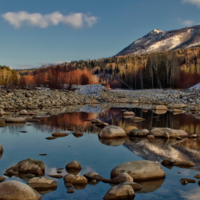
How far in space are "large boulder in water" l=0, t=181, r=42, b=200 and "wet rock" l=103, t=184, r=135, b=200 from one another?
1.10 meters

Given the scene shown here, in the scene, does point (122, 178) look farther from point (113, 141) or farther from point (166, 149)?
point (113, 141)

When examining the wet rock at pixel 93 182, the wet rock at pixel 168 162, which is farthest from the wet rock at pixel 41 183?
the wet rock at pixel 168 162

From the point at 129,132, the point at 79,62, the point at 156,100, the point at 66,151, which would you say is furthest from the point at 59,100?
the point at 79,62

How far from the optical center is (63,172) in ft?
16.1

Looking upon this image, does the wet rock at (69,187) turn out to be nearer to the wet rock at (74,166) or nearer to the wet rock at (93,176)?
the wet rock at (93,176)

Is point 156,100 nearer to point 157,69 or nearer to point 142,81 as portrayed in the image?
point 157,69

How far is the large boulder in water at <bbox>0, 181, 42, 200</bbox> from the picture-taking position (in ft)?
11.6

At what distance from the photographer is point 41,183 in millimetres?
4188

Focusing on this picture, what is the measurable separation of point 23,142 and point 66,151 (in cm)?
198

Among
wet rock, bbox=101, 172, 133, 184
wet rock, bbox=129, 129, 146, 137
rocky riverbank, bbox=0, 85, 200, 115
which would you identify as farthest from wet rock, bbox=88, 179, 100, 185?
rocky riverbank, bbox=0, 85, 200, 115

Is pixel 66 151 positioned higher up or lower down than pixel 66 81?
lower down

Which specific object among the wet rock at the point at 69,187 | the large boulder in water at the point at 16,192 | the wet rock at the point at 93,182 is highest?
the large boulder in water at the point at 16,192

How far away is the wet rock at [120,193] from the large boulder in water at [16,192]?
1.10 metres

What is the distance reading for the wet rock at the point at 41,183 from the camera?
4.16m
